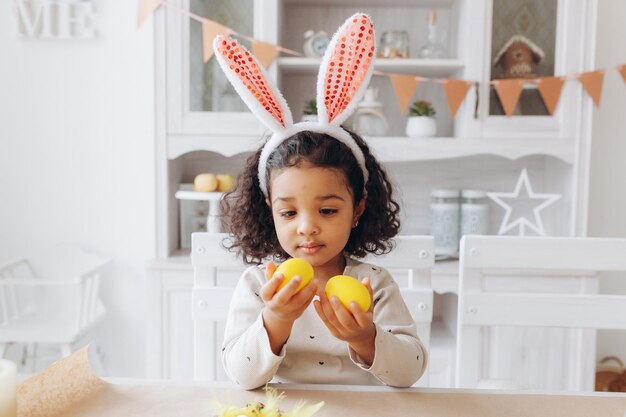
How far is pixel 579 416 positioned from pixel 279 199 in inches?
16.1

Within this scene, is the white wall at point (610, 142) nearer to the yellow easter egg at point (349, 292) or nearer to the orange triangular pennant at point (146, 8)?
the orange triangular pennant at point (146, 8)

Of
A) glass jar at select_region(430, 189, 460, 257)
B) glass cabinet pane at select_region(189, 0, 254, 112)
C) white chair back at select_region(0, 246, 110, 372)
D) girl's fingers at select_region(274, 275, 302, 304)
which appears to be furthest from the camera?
glass jar at select_region(430, 189, 460, 257)

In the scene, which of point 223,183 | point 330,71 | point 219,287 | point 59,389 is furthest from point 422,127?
point 59,389

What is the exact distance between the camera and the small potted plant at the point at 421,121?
1903 millimetres

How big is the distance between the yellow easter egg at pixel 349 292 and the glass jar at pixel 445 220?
4.38ft

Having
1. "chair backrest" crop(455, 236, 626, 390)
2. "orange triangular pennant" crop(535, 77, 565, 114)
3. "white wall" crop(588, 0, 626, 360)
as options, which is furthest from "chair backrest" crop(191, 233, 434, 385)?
"white wall" crop(588, 0, 626, 360)

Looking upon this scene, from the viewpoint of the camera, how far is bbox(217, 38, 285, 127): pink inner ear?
75 centimetres

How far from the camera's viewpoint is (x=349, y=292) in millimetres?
626

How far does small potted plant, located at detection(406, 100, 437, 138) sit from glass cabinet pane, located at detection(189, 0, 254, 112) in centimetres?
51

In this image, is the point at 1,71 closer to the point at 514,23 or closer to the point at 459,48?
the point at 459,48

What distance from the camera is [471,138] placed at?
6.07ft

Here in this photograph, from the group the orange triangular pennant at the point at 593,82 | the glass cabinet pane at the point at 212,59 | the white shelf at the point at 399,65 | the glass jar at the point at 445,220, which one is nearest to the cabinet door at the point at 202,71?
the glass cabinet pane at the point at 212,59

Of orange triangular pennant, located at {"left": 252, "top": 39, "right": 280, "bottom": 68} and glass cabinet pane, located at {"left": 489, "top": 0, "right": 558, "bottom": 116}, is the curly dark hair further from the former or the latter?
glass cabinet pane, located at {"left": 489, "top": 0, "right": 558, "bottom": 116}

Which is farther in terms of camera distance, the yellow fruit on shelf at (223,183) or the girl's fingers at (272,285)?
the yellow fruit on shelf at (223,183)
